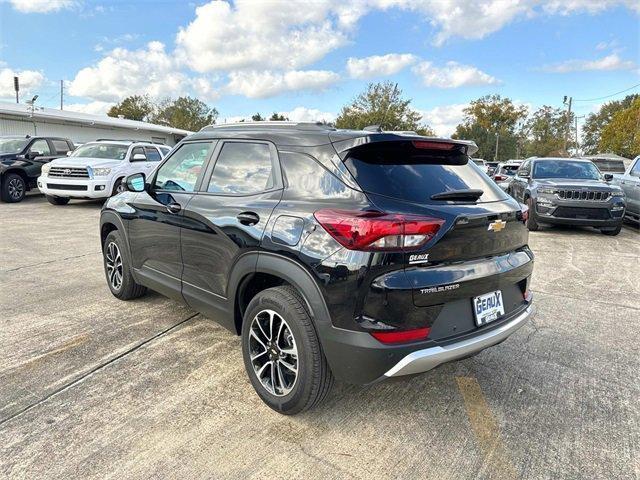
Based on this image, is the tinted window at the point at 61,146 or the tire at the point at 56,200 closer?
the tire at the point at 56,200

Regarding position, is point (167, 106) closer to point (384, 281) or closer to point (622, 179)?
point (622, 179)

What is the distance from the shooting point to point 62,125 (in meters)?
25.8

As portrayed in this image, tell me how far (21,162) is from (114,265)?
10872mm

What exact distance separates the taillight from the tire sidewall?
53 centimetres

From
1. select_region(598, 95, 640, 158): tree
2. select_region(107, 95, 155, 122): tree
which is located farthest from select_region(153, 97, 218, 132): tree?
select_region(598, 95, 640, 158): tree

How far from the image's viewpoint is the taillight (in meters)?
2.28

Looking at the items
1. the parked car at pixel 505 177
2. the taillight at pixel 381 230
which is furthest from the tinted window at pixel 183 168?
the parked car at pixel 505 177

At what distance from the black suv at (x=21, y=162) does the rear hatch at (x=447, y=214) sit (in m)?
13.8

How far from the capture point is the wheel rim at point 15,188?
513 inches

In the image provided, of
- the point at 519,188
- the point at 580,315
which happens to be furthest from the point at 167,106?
the point at 580,315

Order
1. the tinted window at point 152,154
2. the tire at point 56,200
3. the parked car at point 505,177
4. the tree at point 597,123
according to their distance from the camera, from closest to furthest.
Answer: the parked car at point 505,177
the tire at point 56,200
the tinted window at point 152,154
the tree at point 597,123

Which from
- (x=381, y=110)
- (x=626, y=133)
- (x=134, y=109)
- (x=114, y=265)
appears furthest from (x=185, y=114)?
(x=114, y=265)

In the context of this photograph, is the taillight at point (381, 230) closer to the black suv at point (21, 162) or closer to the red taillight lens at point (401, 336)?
the red taillight lens at point (401, 336)

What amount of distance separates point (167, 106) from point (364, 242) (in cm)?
7379
